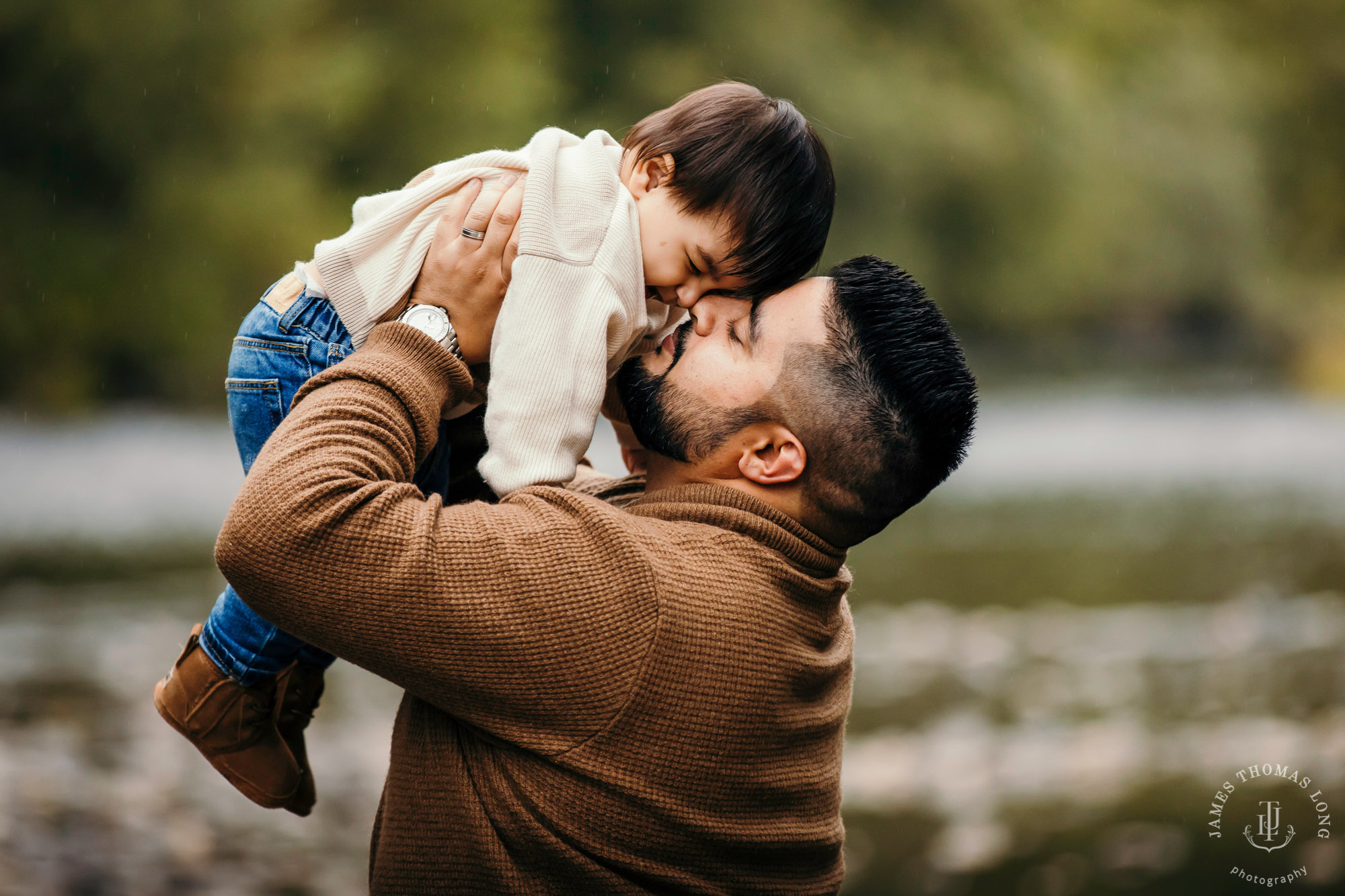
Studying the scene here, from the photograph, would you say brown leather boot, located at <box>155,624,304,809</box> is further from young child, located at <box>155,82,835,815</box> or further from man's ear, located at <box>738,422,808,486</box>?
man's ear, located at <box>738,422,808,486</box>

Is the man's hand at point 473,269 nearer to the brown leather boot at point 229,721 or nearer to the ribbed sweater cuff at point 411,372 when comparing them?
the ribbed sweater cuff at point 411,372

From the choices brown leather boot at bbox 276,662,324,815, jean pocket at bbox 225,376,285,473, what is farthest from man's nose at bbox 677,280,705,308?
brown leather boot at bbox 276,662,324,815

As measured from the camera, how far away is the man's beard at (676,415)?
1.25 m

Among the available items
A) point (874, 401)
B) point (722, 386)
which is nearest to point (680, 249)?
point (722, 386)

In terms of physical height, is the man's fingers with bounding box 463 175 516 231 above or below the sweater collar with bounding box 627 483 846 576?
above

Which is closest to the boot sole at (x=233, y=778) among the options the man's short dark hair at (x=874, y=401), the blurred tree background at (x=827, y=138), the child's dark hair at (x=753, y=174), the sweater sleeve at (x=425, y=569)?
the sweater sleeve at (x=425, y=569)

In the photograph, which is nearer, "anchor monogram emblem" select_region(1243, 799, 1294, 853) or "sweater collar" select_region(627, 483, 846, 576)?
"sweater collar" select_region(627, 483, 846, 576)

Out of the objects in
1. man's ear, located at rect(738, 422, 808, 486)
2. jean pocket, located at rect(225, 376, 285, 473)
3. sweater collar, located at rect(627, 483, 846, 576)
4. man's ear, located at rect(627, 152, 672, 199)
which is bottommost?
jean pocket, located at rect(225, 376, 285, 473)

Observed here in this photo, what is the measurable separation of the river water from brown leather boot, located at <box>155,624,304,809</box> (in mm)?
2289

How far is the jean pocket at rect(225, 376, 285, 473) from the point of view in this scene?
1.28 meters

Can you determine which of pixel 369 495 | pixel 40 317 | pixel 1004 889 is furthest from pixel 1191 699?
pixel 40 317

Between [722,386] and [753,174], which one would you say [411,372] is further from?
[753,174]

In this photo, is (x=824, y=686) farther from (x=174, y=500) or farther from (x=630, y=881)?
(x=174, y=500)

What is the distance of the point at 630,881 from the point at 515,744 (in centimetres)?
19
